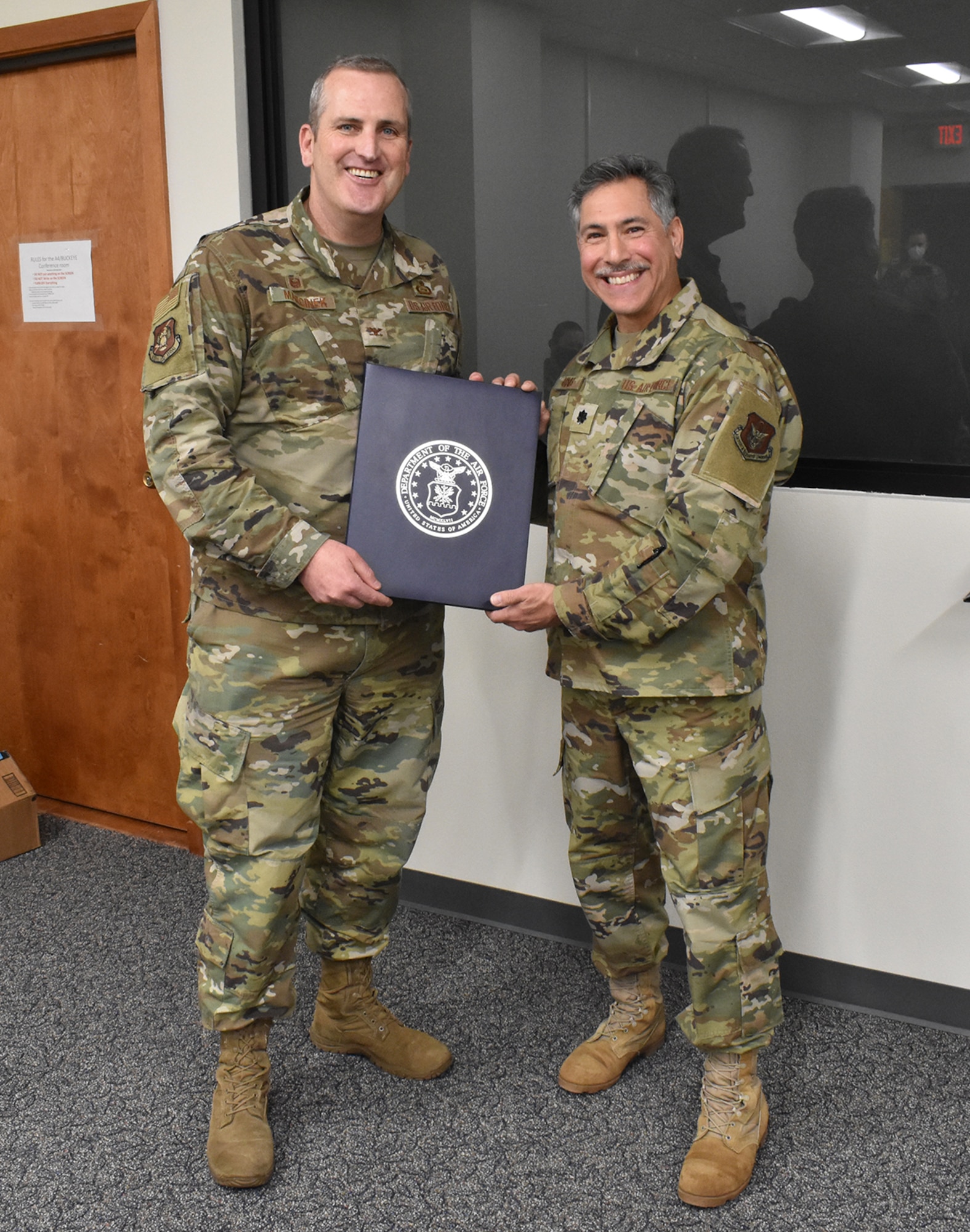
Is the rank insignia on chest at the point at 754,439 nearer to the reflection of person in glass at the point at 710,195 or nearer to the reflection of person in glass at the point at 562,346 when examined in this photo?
the reflection of person in glass at the point at 710,195

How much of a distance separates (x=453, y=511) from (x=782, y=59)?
1095 millimetres

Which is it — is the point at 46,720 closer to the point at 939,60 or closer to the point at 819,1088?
the point at 819,1088

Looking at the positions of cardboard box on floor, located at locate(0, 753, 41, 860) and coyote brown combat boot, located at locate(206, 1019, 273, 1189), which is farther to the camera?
cardboard box on floor, located at locate(0, 753, 41, 860)

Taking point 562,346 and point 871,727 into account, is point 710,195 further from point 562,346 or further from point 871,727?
point 871,727

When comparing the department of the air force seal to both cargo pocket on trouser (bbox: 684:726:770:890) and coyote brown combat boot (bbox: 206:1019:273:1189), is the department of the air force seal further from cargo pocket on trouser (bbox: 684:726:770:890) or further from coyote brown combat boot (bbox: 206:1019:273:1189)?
coyote brown combat boot (bbox: 206:1019:273:1189)

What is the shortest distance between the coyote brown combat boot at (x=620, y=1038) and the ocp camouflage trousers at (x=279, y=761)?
0.51 m

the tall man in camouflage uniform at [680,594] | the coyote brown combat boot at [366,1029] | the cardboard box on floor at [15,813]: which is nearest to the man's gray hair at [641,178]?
the tall man in camouflage uniform at [680,594]

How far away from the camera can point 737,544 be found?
157 cm

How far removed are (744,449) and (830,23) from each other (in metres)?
0.96

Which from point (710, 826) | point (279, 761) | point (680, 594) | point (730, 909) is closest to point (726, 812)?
point (710, 826)

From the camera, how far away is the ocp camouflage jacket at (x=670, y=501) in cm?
156

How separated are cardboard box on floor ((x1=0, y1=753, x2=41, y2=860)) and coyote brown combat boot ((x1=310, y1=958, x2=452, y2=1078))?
1.27 m

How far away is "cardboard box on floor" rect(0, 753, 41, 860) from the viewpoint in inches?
114

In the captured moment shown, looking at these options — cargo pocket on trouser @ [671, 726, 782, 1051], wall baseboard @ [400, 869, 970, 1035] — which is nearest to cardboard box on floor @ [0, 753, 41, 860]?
wall baseboard @ [400, 869, 970, 1035]
